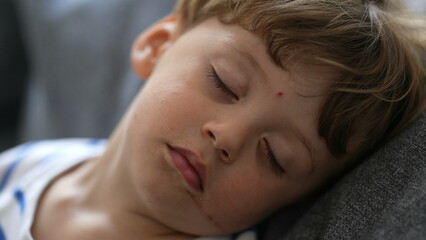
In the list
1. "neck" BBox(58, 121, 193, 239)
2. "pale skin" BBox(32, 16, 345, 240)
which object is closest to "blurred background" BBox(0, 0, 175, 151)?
"neck" BBox(58, 121, 193, 239)

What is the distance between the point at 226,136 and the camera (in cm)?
89

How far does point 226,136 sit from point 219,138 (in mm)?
11

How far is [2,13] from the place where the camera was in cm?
160

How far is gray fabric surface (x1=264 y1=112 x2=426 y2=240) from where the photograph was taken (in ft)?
2.52

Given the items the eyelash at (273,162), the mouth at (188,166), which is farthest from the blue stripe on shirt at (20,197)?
the eyelash at (273,162)

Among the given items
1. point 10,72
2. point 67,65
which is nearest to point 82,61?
point 67,65

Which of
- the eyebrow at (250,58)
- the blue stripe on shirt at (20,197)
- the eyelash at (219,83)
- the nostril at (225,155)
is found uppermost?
the eyebrow at (250,58)

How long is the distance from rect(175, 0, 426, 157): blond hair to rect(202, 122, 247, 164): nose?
0.41 feet

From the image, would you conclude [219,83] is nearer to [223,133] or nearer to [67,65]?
[223,133]

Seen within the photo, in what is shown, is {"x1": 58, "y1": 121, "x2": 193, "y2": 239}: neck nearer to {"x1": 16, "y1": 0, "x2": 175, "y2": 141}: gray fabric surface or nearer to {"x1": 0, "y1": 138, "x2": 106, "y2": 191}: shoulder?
{"x1": 0, "y1": 138, "x2": 106, "y2": 191}: shoulder

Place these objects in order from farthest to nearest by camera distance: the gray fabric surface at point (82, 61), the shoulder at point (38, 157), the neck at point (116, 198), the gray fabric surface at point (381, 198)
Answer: the gray fabric surface at point (82, 61) → the shoulder at point (38, 157) → the neck at point (116, 198) → the gray fabric surface at point (381, 198)

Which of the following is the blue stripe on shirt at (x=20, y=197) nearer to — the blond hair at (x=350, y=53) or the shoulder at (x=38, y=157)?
the shoulder at (x=38, y=157)

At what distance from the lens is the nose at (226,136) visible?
2.90ft

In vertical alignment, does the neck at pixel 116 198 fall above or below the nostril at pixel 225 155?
below
